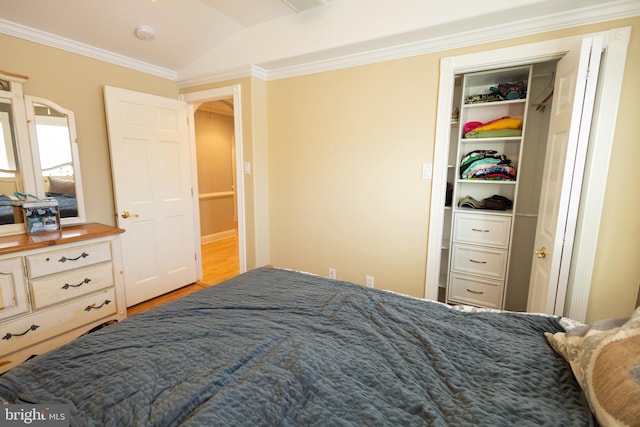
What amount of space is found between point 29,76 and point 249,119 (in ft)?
5.55

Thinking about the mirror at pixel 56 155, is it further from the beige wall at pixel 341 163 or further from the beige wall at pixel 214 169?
the beige wall at pixel 214 169

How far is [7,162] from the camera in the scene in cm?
207

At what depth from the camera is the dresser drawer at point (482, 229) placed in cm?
244

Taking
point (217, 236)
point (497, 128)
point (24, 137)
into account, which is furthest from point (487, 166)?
point (217, 236)

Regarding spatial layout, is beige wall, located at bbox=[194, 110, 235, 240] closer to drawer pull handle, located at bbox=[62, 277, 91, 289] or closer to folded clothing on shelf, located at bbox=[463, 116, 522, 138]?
drawer pull handle, located at bbox=[62, 277, 91, 289]

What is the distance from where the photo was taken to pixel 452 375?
93cm

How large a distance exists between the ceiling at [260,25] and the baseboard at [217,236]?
290 centimetres

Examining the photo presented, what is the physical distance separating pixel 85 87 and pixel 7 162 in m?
0.90

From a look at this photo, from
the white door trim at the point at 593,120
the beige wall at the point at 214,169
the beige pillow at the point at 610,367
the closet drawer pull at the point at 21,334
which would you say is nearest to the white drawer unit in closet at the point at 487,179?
the white door trim at the point at 593,120

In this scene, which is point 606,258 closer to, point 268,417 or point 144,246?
point 268,417

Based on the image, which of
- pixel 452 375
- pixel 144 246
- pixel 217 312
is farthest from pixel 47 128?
pixel 452 375

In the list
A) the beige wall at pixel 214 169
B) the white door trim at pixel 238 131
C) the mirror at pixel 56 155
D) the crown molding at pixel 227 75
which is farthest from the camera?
the beige wall at pixel 214 169

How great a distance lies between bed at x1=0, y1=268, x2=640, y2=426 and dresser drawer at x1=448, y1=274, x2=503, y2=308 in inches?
52.6

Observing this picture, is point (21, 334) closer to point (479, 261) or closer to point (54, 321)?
point (54, 321)
